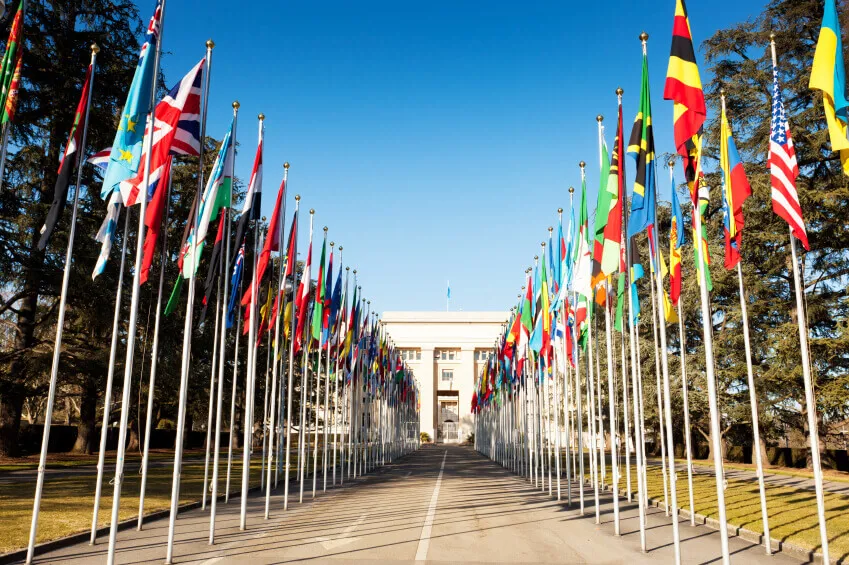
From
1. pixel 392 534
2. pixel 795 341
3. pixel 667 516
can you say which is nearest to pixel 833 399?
pixel 795 341

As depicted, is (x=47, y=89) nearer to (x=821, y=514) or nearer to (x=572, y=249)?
(x=572, y=249)

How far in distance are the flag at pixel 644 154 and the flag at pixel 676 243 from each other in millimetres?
2623

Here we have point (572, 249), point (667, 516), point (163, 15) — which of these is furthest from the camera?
point (572, 249)

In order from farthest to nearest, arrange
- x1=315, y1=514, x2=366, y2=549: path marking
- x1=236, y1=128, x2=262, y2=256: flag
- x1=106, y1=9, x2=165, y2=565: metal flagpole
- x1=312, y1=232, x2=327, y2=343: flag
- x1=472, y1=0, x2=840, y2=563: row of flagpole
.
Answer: x1=312, y1=232, x2=327, y2=343: flag, x1=236, y1=128, x2=262, y2=256: flag, x1=315, y1=514, x2=366, y2=549: path marking, x1=472, y1=0, x2=840, y2=563: row of flagpole, x1=106, y1=9, x2=165, y2=565: metal flagpole

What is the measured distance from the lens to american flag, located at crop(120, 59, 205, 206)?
11914 millimetres

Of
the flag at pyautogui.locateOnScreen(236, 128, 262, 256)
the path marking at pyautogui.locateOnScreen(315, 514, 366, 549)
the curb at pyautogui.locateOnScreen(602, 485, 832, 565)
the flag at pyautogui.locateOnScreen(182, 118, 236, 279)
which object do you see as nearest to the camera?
the curb at pyautogui.locateOnScreen(602, 485, 832, 565)

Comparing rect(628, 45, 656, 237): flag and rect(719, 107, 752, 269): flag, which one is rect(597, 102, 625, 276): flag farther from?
rect(719, 107, 752, 269): flag

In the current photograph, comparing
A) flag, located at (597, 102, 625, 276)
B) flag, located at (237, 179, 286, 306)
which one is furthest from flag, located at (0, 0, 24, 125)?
flag, located at (597, 102, 625, 276)

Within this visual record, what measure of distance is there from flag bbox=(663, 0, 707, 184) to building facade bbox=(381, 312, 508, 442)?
84919 millimetres

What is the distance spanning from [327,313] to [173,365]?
45.8 feet

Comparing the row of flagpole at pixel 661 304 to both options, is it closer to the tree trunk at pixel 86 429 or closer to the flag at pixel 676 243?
the flag at pixel 676 243

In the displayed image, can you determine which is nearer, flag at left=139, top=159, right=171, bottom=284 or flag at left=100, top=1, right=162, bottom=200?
flag at left=100, top=1, right=162, bottom=200

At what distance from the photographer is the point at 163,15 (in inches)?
447

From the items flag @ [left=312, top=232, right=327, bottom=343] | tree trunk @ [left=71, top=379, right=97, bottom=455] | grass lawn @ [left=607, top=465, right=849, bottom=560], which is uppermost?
flag @ [left=312, top=232, right=327, bottom=343]
